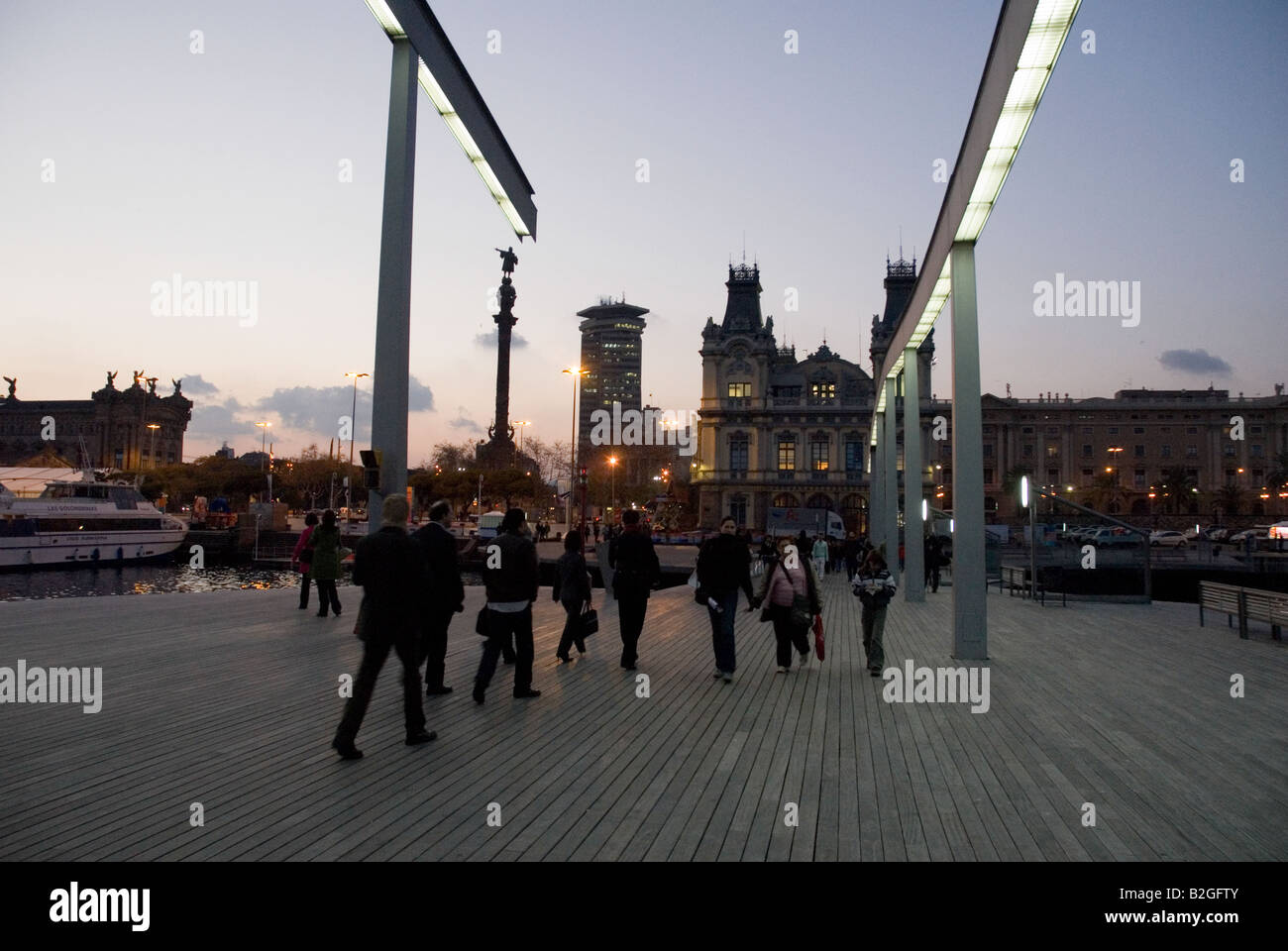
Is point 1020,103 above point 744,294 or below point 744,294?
below

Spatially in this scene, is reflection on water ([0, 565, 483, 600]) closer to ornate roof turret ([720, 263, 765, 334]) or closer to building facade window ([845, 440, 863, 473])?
building facade window ([845, 440, 863, 473])

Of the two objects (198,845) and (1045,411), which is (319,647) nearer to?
(198,845)

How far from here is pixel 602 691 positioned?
27.2 ft

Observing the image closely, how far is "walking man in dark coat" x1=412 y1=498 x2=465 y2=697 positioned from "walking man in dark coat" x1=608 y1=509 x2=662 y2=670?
89.7 inches

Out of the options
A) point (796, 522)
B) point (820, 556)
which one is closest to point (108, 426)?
point (796, 522)

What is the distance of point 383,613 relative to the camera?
19.0 ft

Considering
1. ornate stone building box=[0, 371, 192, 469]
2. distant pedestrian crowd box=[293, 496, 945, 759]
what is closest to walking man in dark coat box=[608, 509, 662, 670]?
distant pedestrian crowd box=[293, 496, 945, 759]

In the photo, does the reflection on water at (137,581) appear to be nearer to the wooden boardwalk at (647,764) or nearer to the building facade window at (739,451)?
the wooden boardwalk at (647,764)

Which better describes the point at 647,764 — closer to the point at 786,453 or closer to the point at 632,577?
the point at 632,577

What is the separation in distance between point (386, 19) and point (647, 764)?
886 centimetres

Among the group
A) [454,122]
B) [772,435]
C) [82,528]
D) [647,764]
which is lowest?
[647,764]
